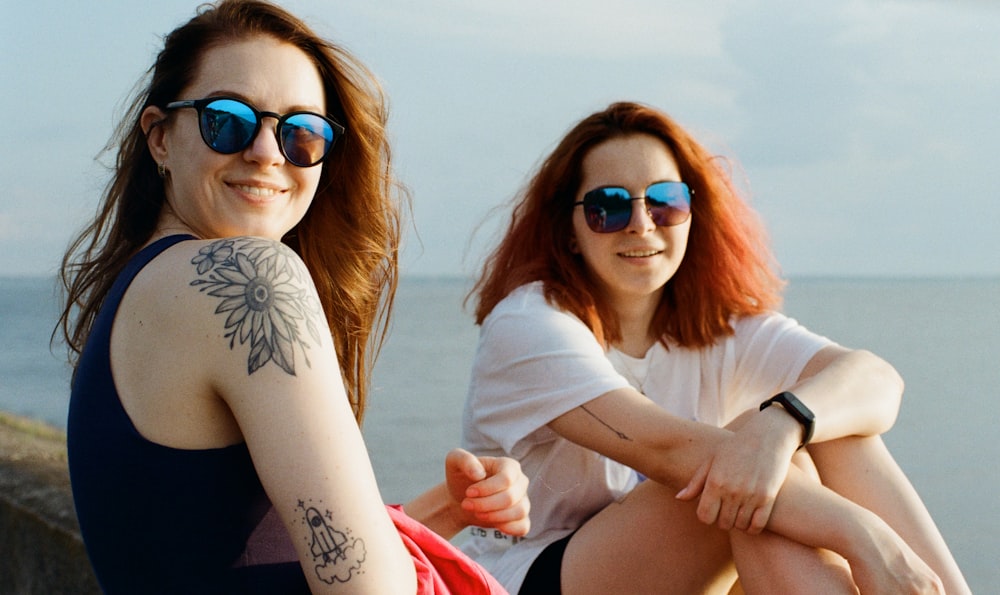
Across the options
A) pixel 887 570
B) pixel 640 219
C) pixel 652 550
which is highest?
pixel 640 219

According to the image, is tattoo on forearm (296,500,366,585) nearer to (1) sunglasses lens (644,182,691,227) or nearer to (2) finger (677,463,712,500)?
(2) finger (677,463,712,500)

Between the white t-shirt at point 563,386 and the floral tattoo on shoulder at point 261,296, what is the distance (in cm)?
151

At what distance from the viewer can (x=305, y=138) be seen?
6.41 ft

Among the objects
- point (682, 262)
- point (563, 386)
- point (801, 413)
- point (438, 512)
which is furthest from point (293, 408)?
point (682, 262)

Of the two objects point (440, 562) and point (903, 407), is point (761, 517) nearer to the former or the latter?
point (440, 562)

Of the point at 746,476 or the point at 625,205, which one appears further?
the point at 625,205

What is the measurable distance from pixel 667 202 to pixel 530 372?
798 millimetres

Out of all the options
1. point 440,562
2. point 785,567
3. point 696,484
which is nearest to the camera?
point 440,562

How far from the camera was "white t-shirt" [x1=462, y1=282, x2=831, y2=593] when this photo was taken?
303 cm

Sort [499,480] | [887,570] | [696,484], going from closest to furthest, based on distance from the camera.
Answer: [499,480] → [887,570] → [696,484]

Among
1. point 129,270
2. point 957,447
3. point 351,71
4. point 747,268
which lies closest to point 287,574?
point 129,270

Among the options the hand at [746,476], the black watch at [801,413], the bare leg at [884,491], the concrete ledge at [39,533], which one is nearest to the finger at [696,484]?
the hand at [746,476]

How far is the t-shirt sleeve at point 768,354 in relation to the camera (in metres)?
3.40

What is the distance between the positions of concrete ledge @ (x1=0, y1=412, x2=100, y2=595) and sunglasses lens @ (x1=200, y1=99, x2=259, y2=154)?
5.09 ft
